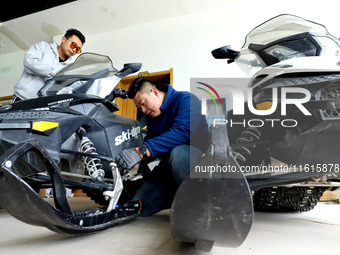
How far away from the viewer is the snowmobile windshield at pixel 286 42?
48.0 inches

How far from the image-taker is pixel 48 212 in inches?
31.8

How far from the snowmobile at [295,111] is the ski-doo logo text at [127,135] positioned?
610 mm

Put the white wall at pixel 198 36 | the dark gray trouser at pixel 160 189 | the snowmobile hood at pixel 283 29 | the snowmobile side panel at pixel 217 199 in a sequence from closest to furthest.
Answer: the snowmobile side panel at pixel 217 199 < the snowmobile hood at pixel 283 29 < the dark gray trouser at pixel 160 189 < the white wall at pixel 198 36

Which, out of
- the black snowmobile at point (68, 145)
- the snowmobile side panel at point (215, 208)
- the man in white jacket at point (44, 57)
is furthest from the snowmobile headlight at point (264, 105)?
the man in white jacket at point (44, 57)

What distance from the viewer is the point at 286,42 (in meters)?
1.29

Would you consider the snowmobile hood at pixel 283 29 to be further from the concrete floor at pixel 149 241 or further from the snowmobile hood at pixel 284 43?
the concrete floor at pixel 149 241

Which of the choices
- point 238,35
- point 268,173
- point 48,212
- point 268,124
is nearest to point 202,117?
point 268,124

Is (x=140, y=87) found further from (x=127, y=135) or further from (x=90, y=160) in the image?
(x=90, y=160)

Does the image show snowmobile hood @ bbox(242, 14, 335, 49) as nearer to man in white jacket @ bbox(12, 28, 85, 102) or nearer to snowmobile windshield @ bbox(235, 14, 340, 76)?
snowmobile windshield @ bbox(235, 14, 340, 76)

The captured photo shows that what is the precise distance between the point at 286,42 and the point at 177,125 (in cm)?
72

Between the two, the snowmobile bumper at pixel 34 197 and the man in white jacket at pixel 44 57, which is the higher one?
the man in white jacket at pixel 44 57

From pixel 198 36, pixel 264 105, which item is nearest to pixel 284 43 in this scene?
pixel 264 105

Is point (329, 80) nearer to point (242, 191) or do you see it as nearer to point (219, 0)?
point (242, 191)

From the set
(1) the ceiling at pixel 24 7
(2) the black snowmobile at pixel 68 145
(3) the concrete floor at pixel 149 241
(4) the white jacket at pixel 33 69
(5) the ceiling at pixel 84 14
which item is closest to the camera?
(2) the black snowmobile at pixel 68 145
